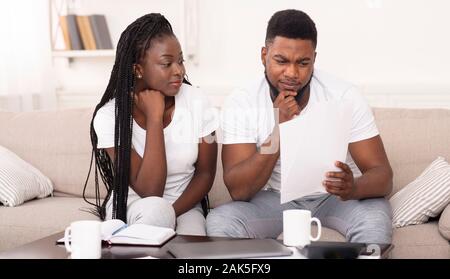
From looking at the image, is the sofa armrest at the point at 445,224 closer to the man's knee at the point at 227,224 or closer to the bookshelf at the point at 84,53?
the man's knee at the point at 227,224

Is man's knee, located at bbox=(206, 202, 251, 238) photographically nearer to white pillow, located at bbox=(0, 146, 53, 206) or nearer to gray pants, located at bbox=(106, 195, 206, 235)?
gray pants, located at bbox=(106, 195, 206, 235)

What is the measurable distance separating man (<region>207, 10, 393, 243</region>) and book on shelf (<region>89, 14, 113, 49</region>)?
60.0 inches

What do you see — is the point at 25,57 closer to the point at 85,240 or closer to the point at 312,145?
the point at 312,145

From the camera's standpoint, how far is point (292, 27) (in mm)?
2057

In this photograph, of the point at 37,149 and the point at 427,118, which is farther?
the point at 37,149

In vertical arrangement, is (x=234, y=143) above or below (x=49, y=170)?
above

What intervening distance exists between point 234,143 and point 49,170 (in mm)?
870

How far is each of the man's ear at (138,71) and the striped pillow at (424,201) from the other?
894mm

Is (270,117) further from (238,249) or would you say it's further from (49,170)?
(49,170)

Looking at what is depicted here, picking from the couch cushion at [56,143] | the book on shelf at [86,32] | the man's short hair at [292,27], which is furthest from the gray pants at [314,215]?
the book on shelf at [86,32]

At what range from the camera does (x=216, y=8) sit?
132 inches
